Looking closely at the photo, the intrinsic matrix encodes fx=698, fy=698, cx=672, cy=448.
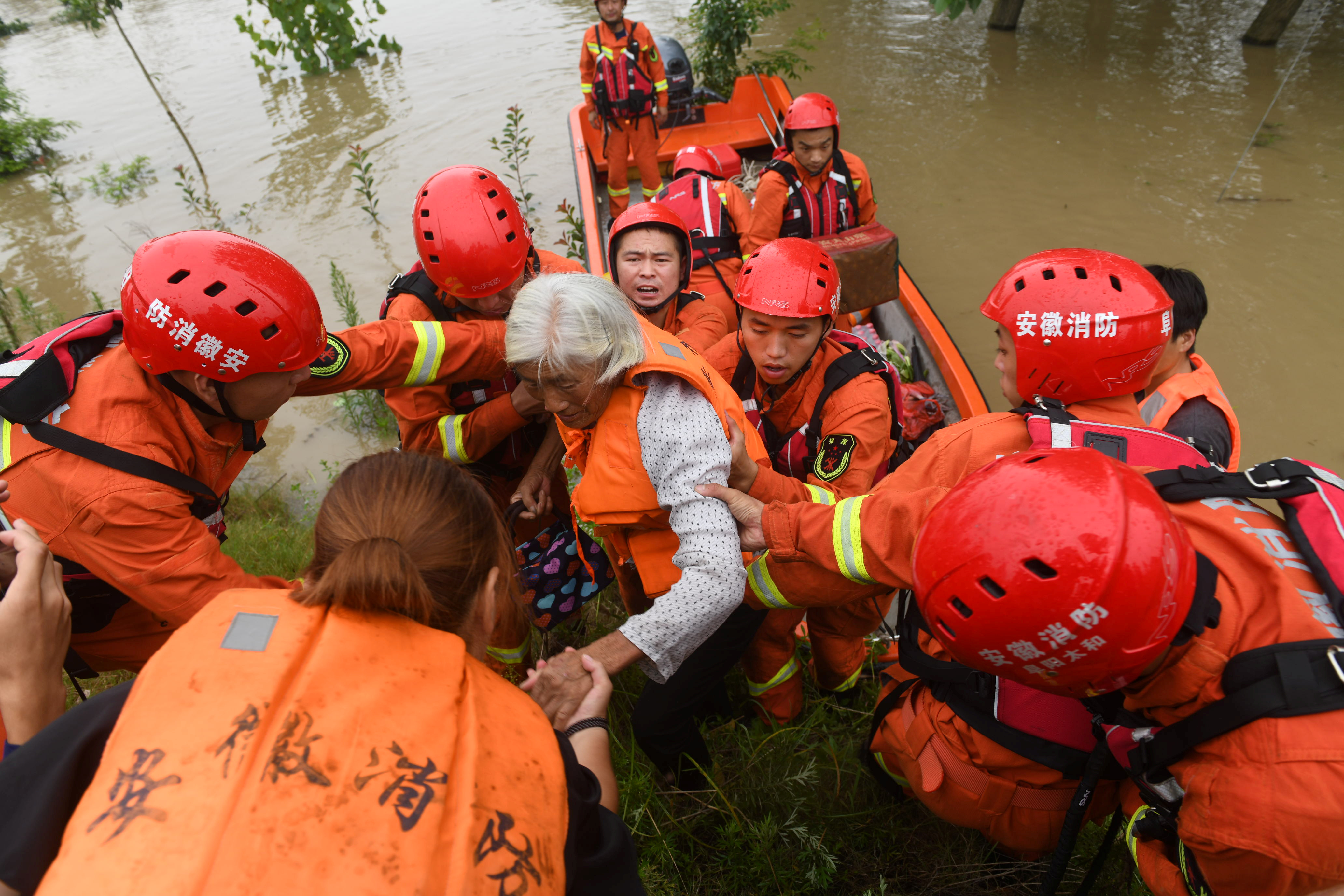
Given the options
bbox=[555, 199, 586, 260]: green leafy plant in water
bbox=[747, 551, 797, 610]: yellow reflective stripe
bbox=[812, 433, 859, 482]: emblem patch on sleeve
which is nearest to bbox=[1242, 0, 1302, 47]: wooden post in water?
bbox=[555, 199, 586, 260]: green leafy plant in water

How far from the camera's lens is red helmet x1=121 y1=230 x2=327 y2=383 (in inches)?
81.4

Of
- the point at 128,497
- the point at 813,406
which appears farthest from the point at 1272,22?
the point at 128,497

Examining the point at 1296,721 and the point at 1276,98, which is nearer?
the point at 1296,721

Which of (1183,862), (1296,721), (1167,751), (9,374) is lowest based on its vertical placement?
(1183,862)

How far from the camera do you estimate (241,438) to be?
2.45 meters

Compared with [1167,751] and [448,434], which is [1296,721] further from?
[448,434]

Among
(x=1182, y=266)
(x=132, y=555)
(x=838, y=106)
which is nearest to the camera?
(x=132, y=555)

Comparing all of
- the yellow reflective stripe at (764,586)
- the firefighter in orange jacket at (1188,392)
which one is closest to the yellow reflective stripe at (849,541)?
the yellow reflective stripe at (764,586)

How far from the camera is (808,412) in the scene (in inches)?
123

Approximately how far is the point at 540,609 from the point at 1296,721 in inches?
97.7

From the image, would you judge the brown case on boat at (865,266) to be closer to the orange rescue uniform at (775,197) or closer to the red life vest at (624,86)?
the orange rescue uniform at (775,197)

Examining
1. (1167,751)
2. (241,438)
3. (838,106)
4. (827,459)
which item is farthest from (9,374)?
(838,106)

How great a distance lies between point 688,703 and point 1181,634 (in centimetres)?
158

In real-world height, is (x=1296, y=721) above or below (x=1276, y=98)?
above
